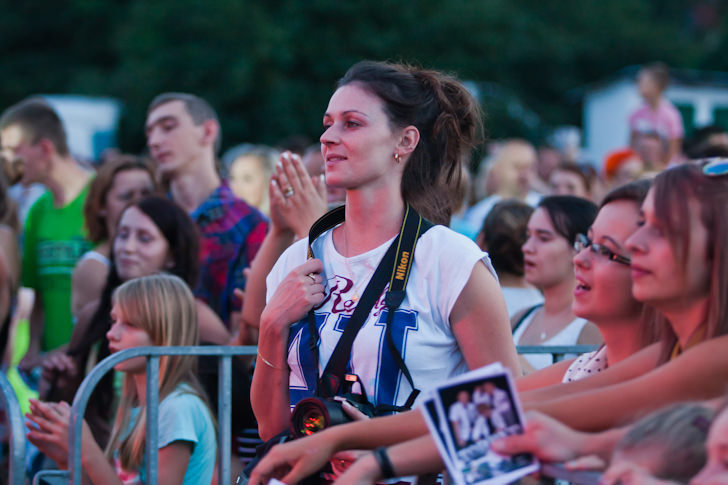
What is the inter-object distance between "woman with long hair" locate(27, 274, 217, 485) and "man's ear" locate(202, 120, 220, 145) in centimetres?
182

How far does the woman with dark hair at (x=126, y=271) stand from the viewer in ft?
15.4

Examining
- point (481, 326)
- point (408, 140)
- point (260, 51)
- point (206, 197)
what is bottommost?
point (481, 326)

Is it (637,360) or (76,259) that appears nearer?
(637,360)

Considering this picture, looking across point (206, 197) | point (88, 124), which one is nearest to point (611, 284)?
point (206, 197)

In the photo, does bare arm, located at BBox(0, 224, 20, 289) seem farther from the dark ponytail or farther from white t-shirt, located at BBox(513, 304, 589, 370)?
the dark ponytail

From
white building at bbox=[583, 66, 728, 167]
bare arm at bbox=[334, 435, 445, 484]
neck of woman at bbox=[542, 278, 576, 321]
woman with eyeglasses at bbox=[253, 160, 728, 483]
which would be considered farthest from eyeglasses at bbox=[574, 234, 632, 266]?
white building at bbox=[583, 66, 728, 167]

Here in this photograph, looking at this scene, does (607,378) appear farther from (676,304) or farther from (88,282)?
(88,282)

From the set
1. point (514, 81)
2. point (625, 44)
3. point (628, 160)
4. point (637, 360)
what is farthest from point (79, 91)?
point (637, 360)

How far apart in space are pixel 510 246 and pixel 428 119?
6.30 feet

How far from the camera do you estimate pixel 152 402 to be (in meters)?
3.44

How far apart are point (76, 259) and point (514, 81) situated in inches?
1003

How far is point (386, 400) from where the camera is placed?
285 cm

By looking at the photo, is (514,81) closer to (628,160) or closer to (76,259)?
(628,160)

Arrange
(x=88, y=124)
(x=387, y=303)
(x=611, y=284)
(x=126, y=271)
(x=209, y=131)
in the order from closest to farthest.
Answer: (x=611, y=284), (x=387, y=303), (x=126, y=271), (x=209, y=131), (x=88, y=124)
